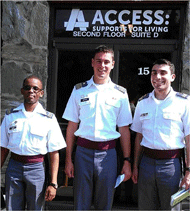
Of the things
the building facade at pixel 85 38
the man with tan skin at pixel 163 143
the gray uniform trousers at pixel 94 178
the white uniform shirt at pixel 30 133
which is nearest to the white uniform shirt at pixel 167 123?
the man with tan skin at pixel 163 143

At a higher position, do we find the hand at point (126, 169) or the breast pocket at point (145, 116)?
the breast pocket at point (145, 116)

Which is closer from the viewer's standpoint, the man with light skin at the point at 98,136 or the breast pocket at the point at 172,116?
the breast pocket at the point at 172,116

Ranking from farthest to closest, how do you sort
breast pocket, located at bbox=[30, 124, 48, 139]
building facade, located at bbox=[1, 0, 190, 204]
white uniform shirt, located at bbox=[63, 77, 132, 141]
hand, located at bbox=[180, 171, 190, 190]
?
building facade, located at bbox=[1, 0, 190, 204], white uniform shirt, located at bbox=[63, 77, 132, 141], breast pocket, located at bbox=[30, 124, 48, 139], hand, located at bbox=[180, 171, 190, 190]

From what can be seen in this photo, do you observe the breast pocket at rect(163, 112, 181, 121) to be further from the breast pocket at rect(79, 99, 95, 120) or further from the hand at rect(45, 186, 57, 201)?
the hand at rect(45, 186, 57, 201)

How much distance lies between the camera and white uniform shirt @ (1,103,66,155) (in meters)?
2.99

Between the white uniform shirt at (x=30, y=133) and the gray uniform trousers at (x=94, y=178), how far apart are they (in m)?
0.28

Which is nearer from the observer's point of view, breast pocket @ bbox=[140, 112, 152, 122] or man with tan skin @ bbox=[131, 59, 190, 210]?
man with tan skin @ bbox=[131, 59, 190, 210]

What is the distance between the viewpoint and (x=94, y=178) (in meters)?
3.12

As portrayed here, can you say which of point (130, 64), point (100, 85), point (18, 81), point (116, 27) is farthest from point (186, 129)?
point (18, 81)

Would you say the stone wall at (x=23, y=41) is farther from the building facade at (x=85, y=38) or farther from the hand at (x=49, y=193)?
the hand at (x=49, y=193)

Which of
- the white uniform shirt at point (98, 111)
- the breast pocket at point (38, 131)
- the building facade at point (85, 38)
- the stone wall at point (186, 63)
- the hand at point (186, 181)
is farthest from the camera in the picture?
the building facade at point (85, 38)

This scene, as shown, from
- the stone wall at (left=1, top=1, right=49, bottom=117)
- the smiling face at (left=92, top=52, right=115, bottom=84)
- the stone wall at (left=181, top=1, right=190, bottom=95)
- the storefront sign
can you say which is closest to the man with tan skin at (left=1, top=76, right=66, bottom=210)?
the smiling face at (left=92, top=52, right=115, bottom=84)

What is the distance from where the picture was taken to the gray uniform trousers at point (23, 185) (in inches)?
116

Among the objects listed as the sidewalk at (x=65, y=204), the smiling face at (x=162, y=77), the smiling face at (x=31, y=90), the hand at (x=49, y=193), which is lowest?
the sidewalk at (x=65, y=204)
